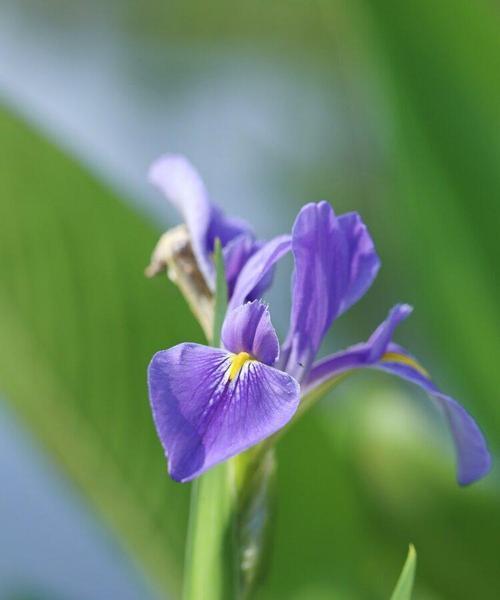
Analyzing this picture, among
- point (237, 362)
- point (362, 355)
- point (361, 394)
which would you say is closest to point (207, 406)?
point (237, 362)

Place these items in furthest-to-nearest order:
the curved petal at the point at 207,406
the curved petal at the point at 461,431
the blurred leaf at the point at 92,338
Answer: the blurred leaf at the point at 92,338 < the curved petal at the point at 461,431 < the curved petal at the point at 207,406

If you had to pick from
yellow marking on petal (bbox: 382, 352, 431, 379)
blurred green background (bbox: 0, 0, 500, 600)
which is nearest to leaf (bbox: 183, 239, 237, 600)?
yellow marking on petal (bbox: 382, 352, 431, 379)

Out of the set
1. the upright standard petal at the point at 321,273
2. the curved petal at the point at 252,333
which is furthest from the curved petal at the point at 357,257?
the curved petal at the point at 252,333

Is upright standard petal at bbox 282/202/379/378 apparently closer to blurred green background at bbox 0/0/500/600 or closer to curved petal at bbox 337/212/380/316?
curved petal at bbox 337/212/380/316

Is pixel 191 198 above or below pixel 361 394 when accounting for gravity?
above

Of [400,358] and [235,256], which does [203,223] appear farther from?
[400,358]

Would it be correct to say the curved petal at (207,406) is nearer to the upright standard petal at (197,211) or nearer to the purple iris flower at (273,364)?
the purple iris flower at (273,364)

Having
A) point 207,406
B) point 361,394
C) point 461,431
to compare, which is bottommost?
point 361,394
